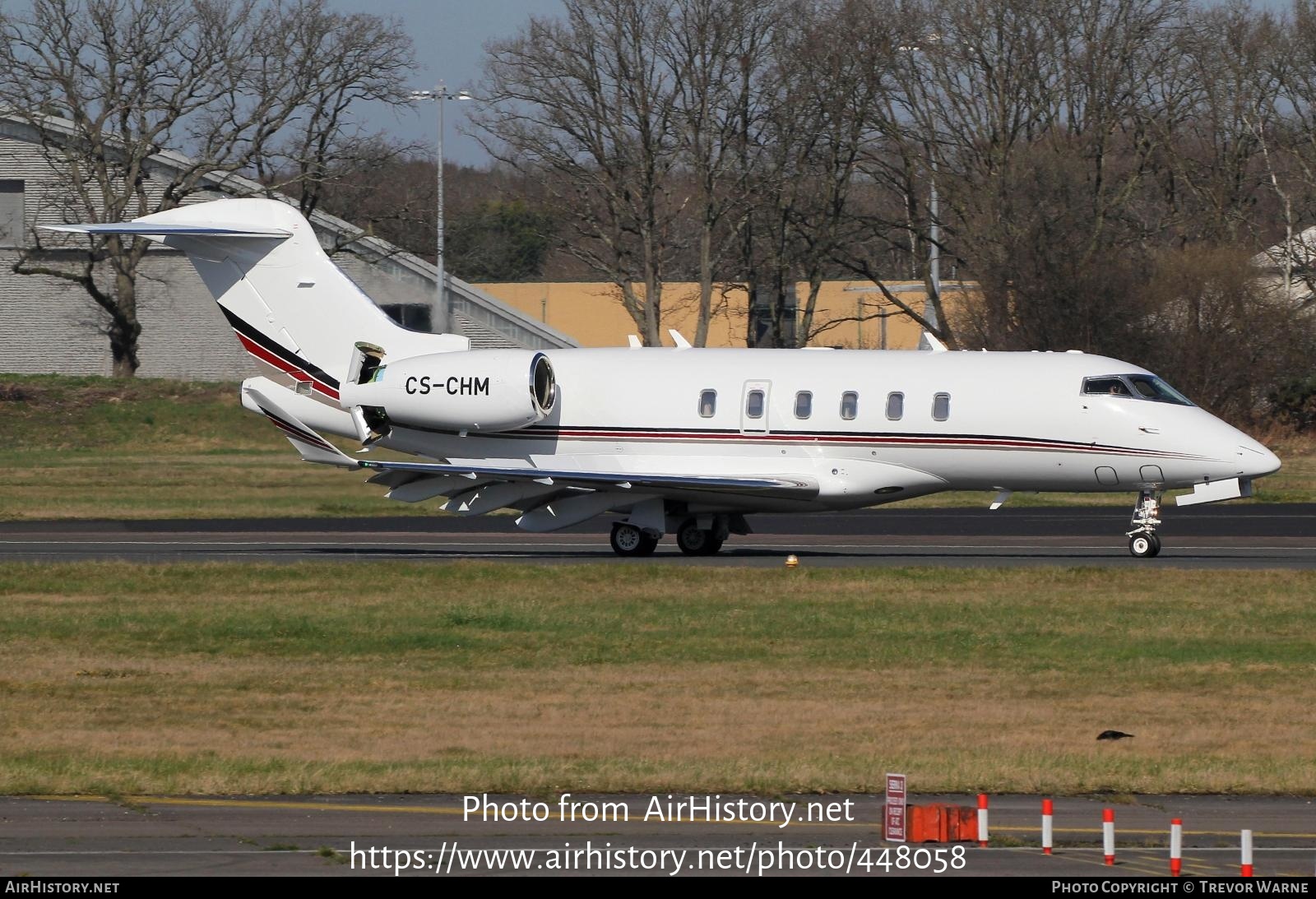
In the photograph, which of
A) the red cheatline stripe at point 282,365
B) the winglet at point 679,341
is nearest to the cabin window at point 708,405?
the winglet at point 679,341

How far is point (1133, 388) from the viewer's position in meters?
24.4

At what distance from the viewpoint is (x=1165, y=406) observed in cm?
2423

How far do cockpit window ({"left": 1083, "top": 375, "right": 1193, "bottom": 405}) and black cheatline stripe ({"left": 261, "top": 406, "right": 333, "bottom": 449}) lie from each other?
10717 mm

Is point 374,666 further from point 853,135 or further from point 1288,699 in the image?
point 853,135

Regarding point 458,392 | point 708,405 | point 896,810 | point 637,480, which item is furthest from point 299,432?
point 896,810

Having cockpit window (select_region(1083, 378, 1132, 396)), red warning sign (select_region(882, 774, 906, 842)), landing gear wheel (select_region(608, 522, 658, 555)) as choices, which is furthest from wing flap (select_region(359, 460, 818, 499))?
red warning sign (select_region(882, 774, 906, 842))

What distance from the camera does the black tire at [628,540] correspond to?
25703mm

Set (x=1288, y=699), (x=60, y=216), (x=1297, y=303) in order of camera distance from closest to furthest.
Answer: (x=1288, y=699)
(x=1297, y=303)
(x=60, y=216)

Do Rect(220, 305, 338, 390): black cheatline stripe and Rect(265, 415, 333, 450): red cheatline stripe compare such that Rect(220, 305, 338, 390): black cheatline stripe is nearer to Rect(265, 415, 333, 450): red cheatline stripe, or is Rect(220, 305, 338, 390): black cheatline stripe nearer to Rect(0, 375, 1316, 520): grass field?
Rect(265, 415, 333, 450): red cheatline stripe

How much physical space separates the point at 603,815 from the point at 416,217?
175ft

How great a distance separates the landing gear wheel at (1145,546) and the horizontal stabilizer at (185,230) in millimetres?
13277

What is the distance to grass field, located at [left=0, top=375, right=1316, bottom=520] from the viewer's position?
111 ft

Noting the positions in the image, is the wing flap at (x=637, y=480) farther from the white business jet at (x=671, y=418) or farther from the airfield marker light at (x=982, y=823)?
the airfield marker light at (x=982, y=823)
